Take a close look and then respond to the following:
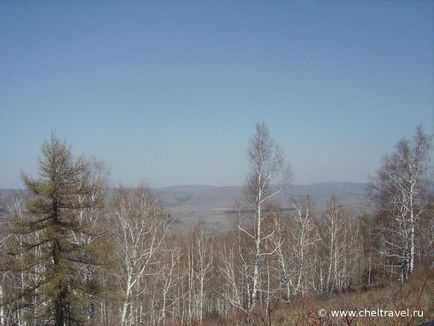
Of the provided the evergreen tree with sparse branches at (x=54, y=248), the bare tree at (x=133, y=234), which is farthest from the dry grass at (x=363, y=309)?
the bare tree at (x=133, y=234)

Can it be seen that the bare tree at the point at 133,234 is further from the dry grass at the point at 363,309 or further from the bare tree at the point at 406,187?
the bare tree at the point at 406,187

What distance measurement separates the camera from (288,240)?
102ft

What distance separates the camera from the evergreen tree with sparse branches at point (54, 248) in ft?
43.4

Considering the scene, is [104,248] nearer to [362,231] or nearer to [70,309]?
[70,309]

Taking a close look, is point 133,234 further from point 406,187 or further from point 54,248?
point 406,187

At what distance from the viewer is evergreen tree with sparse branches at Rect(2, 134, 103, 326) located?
13.2 meters

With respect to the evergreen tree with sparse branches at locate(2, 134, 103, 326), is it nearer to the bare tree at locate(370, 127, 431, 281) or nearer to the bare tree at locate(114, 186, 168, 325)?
the bare tree at locate(114, 186, 168, 325)

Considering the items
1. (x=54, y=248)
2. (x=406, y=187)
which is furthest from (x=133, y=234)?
(x=406, y=187)

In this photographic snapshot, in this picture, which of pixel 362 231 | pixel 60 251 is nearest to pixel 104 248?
pixel 60 251

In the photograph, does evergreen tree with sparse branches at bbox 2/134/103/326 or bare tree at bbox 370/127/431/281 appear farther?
bare tree at bbox 370/127/431/281

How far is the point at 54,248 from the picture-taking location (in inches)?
540

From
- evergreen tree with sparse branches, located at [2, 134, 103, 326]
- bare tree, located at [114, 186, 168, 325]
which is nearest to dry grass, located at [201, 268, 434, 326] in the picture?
evergreen tree with sparse branches, located at [2, 134, 103, 326]

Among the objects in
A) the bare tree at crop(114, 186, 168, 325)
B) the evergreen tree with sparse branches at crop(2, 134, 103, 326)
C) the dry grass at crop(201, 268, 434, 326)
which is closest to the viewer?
the dry grass at crop(201, 268, 434, 326)

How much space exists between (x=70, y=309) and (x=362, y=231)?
3937 centimetres
